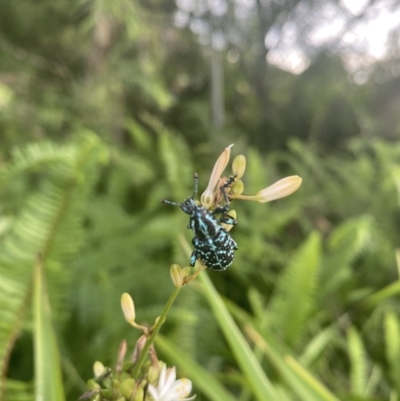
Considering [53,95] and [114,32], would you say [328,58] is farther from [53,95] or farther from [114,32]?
[53,95]

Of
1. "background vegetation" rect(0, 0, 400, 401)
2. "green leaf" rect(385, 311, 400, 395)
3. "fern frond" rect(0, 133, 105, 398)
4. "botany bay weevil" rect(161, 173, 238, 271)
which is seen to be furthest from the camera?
"green leaf" rect(385, 311, 400, 395)

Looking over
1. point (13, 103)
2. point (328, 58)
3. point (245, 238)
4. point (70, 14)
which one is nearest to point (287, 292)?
point (245, 238)

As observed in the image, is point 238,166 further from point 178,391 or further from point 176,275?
point 178,391

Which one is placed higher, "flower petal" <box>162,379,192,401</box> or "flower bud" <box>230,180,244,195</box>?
"flower bud" <box>230,180,244,195</box>

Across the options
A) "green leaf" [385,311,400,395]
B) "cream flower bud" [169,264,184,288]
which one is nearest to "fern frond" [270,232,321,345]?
"green leaf" [385,311,400,395]

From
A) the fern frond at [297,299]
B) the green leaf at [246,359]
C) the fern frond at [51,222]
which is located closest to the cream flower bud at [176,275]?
the green leaf at [246,359]

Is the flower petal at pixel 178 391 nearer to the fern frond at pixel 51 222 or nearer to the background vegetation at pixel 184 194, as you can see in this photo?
the background vegetation at pixel 184 194

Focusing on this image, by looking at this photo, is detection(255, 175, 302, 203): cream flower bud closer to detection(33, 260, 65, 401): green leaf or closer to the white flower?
the white flower
